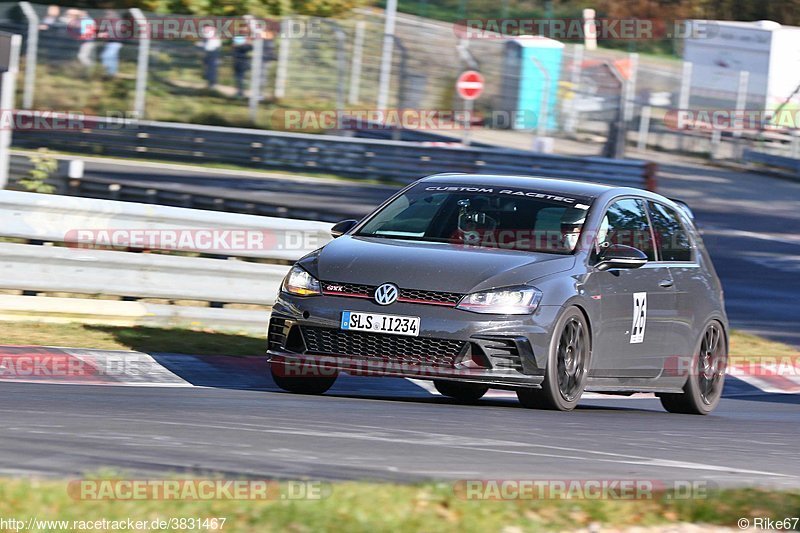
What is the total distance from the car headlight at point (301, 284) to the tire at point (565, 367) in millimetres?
1405

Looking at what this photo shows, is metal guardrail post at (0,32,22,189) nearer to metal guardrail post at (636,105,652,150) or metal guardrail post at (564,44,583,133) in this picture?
metal guardrail post at (564,44,583,133)

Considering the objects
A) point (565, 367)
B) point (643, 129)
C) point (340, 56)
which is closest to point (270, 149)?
point (340, 56)

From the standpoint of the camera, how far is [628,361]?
1005cm

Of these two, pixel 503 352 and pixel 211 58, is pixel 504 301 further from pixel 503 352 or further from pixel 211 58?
pixel 211 58

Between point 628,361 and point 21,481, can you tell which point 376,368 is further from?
point 21,481

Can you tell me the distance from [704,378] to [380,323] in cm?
346

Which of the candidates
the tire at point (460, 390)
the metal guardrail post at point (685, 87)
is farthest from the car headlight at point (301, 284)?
the metal guardrail post at point (685, 87)

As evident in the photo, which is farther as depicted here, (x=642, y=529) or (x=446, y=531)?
(x=642, y=529)

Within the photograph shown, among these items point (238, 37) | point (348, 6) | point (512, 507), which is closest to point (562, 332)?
point (512, 507)

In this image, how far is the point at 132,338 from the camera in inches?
445

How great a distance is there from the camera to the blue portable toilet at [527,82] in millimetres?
31672

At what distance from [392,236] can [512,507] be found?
176 inches

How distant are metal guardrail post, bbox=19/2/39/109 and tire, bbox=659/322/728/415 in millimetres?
21887

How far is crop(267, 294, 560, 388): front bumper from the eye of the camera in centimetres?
873
